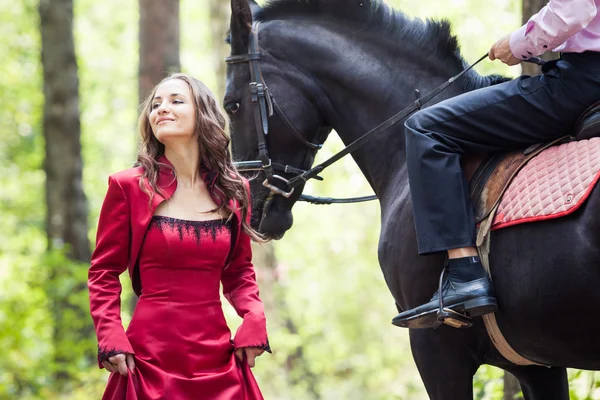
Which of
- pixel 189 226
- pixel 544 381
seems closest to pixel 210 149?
pixel 189 226

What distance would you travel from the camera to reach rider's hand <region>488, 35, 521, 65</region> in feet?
11.7

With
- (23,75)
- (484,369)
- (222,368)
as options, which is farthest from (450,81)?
(23,75)

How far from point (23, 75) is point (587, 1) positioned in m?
22.0

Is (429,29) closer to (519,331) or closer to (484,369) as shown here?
(519,331)

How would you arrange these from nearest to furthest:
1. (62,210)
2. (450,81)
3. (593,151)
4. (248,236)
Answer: (593,151), (248,236), (450,81), (62,210)

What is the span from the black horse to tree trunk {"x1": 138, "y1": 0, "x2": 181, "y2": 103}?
539cm

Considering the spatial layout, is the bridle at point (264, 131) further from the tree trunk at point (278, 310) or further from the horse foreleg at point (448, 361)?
the tree trunk at point (278, 310)

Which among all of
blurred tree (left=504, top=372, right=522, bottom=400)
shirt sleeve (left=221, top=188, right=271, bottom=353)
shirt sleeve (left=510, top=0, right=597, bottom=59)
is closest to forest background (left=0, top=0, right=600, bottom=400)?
blurred tree (left=504, top=372, right=522, bottom=400)

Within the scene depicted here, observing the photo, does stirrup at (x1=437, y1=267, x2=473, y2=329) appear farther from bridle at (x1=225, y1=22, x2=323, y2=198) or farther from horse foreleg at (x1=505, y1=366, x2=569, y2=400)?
bridle at (x1=225, y1=22, x2=323, y2=198)

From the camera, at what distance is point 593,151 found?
318cm

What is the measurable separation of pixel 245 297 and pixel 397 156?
1.24m

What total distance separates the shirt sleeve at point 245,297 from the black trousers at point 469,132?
762 millimetres

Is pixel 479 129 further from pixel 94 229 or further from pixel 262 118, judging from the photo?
pixel 94 229

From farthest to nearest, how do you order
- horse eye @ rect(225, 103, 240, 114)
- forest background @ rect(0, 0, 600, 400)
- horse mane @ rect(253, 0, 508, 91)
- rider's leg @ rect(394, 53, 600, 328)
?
forest background @ rect(0, 0, 600, 400) < horse eye @ rect(225, 103, 240, 114) < horse mane @ rect(253, 0, 508, 91) < rider's leg @ rect(394, 53, 600, 328)
